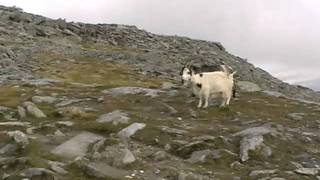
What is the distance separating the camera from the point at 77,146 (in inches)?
867

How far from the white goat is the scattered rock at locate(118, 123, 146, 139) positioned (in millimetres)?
7718

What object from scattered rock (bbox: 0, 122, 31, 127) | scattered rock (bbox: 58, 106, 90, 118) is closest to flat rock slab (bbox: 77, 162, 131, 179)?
scattered rock (bbox: 0, 122, 31, 127)

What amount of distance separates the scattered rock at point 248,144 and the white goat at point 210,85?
941 centimetres

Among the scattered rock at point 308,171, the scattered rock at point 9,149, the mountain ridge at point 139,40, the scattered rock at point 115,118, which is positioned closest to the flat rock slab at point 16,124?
the scattered rock at point 115,118

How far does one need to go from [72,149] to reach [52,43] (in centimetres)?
9080

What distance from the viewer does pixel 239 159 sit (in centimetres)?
2081

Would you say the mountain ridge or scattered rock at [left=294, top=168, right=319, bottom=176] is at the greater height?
the mountain ridge

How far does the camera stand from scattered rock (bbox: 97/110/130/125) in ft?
85.5

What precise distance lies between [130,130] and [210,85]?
9422 millimetres

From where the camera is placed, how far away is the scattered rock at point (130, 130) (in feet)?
76.8

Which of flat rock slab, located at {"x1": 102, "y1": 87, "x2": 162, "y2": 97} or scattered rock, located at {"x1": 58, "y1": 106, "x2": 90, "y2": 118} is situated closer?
scattered rock, located at {"x1": 58, "y1": 106, "x2": 90, "y2": 118}

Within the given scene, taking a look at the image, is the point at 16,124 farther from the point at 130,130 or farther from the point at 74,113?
the point at 130,130

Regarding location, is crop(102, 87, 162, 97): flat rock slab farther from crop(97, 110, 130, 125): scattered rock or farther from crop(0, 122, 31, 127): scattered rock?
crop(0, 122, 31, 127): scattered rock

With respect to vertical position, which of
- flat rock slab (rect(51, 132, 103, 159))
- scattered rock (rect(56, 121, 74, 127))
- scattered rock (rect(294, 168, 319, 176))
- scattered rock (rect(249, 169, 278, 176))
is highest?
scattered rock (rect(294, 168, 319, 176))
